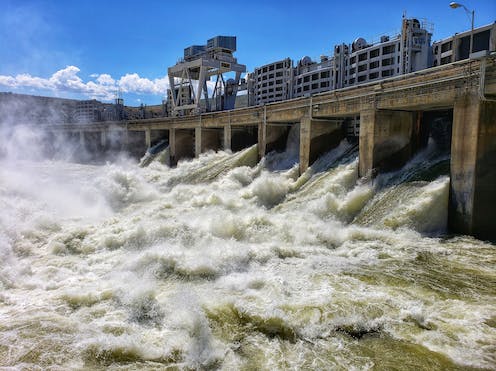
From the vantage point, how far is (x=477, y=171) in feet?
33.4

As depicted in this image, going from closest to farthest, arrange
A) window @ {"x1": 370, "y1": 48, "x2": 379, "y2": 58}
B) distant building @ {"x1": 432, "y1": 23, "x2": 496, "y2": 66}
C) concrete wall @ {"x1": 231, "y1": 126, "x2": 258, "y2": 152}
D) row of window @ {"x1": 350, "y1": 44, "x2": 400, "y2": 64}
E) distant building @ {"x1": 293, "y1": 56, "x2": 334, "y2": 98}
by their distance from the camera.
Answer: concrete wall @ {"x1": 231, "y1": 126, "x2": 258, "y2": 152} < distant building @ {"x1": 432, "y1": 23, "x2": 496, "y2": 66} < row of window @ {"x1": 350, "y1": 44, "x2": 400, "y2": 64} < window @ {"x1": 370, "y1": 48, "x2": 379, "y2": 58} < distant building @ {"x1": 293, "y1": 56, "x2": 334, "y2": 98}

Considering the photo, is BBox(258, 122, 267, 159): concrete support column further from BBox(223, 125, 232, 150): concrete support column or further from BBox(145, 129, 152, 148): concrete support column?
BBox(145, 129, 152, 148): concrete support column

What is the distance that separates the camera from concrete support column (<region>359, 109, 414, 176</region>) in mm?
14055

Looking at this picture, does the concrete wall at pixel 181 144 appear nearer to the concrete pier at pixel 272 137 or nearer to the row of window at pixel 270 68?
the concrete pier at pixel 272 137

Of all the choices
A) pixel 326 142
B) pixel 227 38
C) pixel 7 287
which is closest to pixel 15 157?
pixel 227 38

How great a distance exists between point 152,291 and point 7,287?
2.98m

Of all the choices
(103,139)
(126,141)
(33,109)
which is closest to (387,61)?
(126,141)

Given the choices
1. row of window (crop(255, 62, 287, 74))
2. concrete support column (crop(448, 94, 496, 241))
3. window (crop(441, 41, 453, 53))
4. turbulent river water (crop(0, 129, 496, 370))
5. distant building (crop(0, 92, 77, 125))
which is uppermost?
row of window (crop(255, 62, 287, 74))

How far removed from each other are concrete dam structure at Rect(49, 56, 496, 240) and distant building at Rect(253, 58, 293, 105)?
2535cm

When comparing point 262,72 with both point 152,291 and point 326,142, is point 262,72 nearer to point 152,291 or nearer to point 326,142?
point 326,142

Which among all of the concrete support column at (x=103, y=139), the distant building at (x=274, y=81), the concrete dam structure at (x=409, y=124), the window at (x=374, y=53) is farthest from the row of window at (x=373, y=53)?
the concrete support column at (x=103, y=139)

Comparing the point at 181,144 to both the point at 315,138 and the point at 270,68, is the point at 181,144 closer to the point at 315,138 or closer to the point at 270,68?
the point at 315,138

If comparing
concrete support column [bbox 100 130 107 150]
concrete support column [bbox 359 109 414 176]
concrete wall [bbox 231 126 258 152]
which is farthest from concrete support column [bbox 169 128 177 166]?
concrete support column [bbox 359 109 414 176]

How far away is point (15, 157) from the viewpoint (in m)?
40.8
